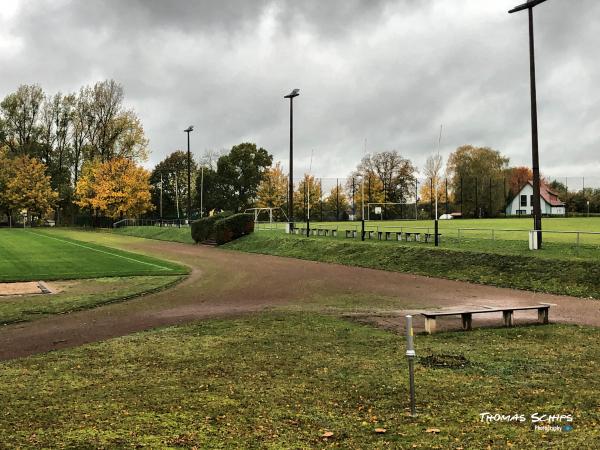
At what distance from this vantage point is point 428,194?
81062 millimetres

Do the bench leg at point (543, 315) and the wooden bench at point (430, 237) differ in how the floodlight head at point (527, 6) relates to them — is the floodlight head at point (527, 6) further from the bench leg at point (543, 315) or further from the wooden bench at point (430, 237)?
the bench leg at point (543, 315)

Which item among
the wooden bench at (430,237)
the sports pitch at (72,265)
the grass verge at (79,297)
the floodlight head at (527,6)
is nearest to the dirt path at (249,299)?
the grass verge at (79,297)

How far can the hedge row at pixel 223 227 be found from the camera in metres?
36.3

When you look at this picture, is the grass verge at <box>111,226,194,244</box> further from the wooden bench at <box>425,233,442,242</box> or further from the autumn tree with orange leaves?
the wooden bench at <box>425,233,442,242</box>

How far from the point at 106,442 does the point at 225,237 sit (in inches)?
1234

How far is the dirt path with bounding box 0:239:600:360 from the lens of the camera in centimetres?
1079

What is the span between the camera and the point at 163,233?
159 feet

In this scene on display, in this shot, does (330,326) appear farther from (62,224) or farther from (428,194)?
(62,224)

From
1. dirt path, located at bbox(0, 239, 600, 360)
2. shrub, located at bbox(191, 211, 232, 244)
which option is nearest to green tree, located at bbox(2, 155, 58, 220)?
shrub, located at bbox(191, 211, 232, 244)

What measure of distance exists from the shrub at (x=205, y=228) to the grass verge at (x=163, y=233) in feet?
3.53

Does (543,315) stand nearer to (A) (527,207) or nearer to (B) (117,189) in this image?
(B) (117,189)

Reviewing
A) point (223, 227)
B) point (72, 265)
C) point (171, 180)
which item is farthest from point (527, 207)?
point (72, 265)

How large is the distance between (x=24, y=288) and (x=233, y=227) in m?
20.4

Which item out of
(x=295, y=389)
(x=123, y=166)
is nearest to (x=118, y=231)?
(x=123, y=166)
